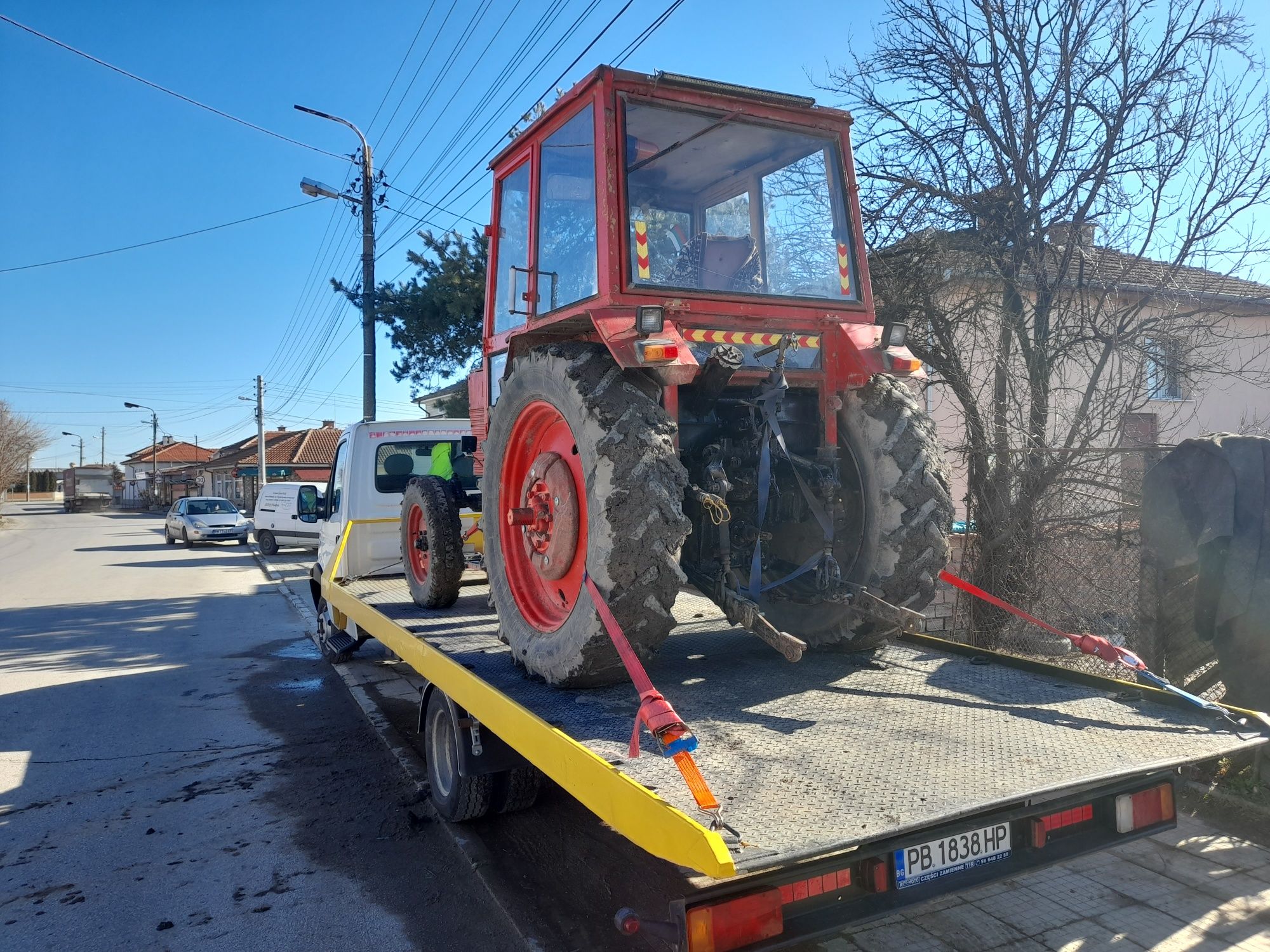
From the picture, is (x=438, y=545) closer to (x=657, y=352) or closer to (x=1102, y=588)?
(x=657, y=352)

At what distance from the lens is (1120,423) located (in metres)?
6.77

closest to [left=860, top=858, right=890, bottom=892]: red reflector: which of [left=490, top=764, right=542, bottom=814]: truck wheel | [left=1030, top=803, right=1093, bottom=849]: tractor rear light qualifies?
[left=1030, top=803, right=1093, bottom=849]: tractor rear light

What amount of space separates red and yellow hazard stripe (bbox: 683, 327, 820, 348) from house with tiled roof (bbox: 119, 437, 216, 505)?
8533cm

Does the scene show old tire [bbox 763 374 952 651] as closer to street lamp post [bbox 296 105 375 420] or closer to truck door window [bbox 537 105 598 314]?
truck door window [bbox 537 105 598 314]

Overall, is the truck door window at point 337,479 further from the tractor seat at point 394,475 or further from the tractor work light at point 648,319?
the tractor work light at point 648,319

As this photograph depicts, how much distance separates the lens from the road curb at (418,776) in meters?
3.83

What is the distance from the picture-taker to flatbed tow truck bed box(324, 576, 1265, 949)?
94.2 inches

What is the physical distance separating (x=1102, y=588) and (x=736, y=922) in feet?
15.9

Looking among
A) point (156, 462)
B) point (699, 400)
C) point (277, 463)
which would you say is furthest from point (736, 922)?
point (156, 462)

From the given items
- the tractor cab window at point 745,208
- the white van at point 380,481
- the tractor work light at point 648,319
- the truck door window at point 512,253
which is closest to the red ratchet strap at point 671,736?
the tractor work light at point 648,319

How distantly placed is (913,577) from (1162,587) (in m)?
1.88

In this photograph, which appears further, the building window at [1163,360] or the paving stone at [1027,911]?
the building window at [1163,360]

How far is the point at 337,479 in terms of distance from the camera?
844 centimetres

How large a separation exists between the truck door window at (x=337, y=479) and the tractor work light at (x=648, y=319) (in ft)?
17.2
